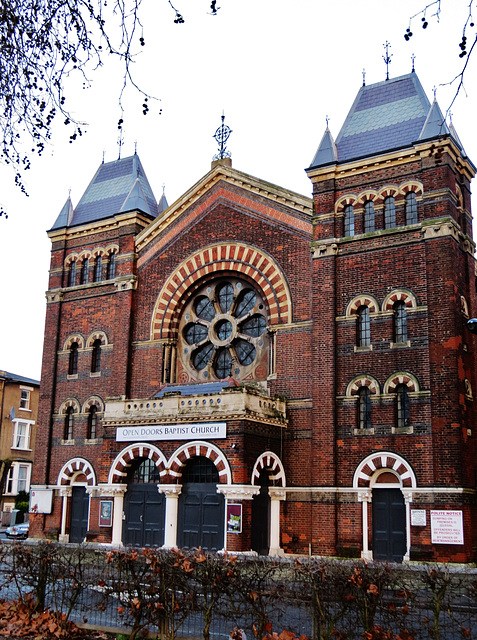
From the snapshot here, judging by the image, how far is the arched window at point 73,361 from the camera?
119ft

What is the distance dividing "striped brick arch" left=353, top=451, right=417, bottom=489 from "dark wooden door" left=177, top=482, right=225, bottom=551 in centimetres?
508

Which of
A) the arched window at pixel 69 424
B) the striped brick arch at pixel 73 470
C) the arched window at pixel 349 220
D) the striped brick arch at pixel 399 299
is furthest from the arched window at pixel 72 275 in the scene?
the striped brick arch at pixel 399 299

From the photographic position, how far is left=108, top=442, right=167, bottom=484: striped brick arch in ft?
96.0

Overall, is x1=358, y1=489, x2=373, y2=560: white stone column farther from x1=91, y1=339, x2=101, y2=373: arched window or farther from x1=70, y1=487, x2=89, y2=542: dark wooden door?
x1=91, y1=339, x2=101, y2=373: arched window

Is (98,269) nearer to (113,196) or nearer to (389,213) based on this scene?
(113,196)

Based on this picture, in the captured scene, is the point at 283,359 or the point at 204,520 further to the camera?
the point at 283,359

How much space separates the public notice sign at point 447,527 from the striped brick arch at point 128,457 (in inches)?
415

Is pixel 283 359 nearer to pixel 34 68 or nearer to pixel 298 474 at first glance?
pixel 298 474

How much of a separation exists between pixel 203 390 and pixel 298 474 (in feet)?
17.0

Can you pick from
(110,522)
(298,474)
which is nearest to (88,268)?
(110,522)

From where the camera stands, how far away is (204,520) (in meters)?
27.8

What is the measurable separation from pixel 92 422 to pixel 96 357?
3.13 metres

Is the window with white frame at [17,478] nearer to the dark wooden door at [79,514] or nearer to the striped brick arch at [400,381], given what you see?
the dark wooden door at [79,514]

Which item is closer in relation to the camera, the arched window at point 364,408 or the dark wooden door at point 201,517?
the dark wooden door at point 201,517
